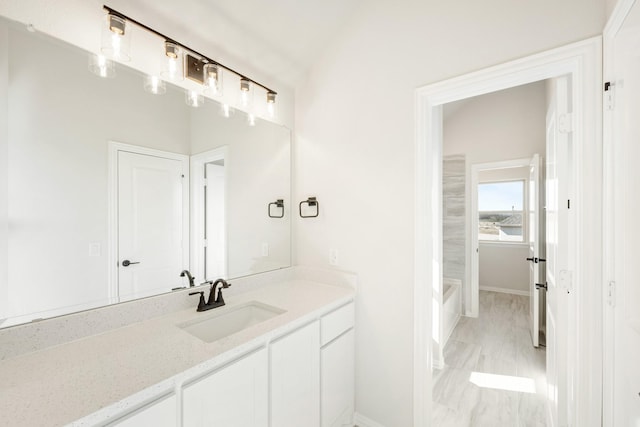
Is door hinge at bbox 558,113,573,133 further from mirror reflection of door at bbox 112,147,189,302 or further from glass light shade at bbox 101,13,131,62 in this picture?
glass light shade at bbox 101,13,131,62

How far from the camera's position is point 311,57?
83.4 inches

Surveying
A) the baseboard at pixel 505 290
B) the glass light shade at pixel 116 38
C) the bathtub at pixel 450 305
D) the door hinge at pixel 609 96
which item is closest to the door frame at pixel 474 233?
the bathtub at pixel 450 305

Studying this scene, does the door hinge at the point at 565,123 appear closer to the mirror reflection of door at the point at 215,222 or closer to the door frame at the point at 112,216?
the mirror reflection of door at the point at 215,222

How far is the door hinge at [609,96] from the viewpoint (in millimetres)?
1073

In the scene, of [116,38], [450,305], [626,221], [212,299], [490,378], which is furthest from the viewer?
[450,305]

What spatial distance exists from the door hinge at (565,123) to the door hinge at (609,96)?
162 mm

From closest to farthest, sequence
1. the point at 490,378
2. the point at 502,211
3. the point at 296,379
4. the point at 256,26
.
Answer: the point at 296,379
the point at 256,26
the point at 490,378
the point at 502,211

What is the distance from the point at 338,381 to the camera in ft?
5.63

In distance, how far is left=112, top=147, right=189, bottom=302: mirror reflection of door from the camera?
1.34 metres

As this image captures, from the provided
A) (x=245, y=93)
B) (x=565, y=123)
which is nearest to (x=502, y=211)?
(x=565, y=123)

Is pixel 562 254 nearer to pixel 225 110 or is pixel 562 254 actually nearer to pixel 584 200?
pixel 584 200

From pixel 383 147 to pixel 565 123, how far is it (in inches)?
36.3

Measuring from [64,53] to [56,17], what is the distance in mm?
137

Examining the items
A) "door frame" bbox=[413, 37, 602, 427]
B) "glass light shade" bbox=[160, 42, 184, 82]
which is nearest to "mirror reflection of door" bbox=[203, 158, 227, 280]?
"glass light shade" bbox=[160, 42, 184, 82]
